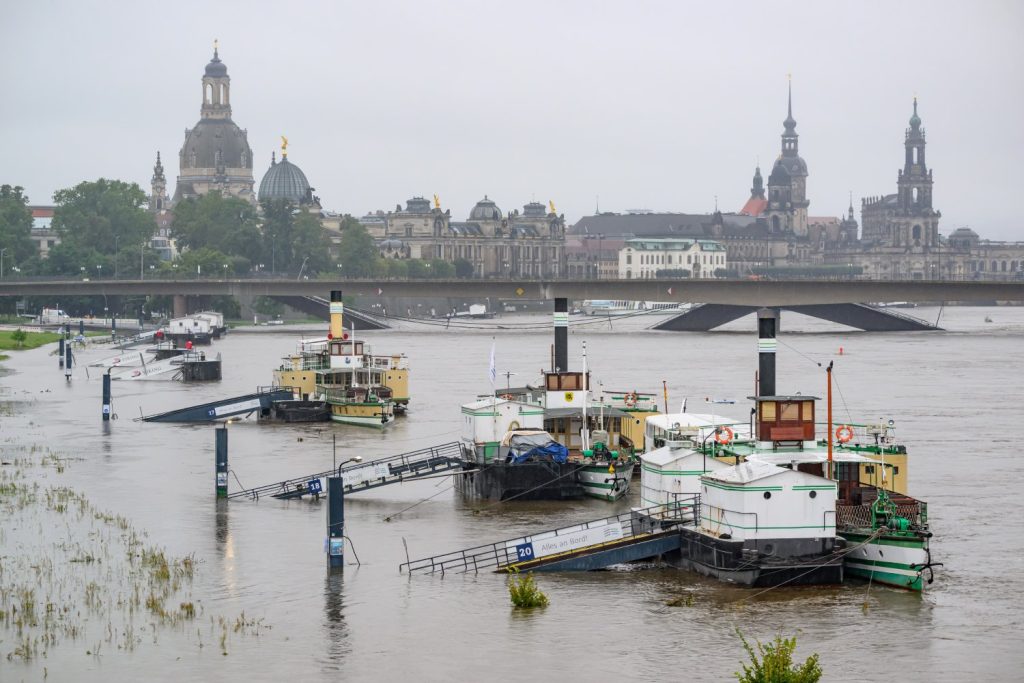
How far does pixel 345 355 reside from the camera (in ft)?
235

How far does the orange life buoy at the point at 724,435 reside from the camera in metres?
39.4

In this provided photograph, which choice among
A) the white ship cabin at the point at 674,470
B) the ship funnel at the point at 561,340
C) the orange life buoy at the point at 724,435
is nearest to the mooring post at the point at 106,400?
the ship funnel at the point at 561,340

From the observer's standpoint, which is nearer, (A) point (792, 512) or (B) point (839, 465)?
(A) point (792, 512)

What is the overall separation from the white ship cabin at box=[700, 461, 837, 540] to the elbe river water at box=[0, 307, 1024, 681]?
1229 millimetres

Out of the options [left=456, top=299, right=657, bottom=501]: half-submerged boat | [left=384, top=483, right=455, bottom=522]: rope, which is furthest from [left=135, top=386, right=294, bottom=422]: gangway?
[left=384, top=483, right=455, bottom=522]: rope

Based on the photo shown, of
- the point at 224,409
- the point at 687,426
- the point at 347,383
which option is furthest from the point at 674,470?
the point at 224,409

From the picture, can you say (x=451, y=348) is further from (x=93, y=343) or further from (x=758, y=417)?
(x=758, y=417)

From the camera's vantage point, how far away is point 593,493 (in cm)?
4678

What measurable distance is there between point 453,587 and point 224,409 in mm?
36211

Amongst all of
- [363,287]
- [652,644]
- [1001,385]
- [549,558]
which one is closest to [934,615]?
[652,644]

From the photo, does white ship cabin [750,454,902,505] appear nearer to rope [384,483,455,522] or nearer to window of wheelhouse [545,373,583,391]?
rope [384,483,455,522]

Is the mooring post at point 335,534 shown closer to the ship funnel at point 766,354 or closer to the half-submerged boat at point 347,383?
the ship funnel at point 766,354

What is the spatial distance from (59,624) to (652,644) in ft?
36.4

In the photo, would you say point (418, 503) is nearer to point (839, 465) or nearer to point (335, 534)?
point (335, 534)
